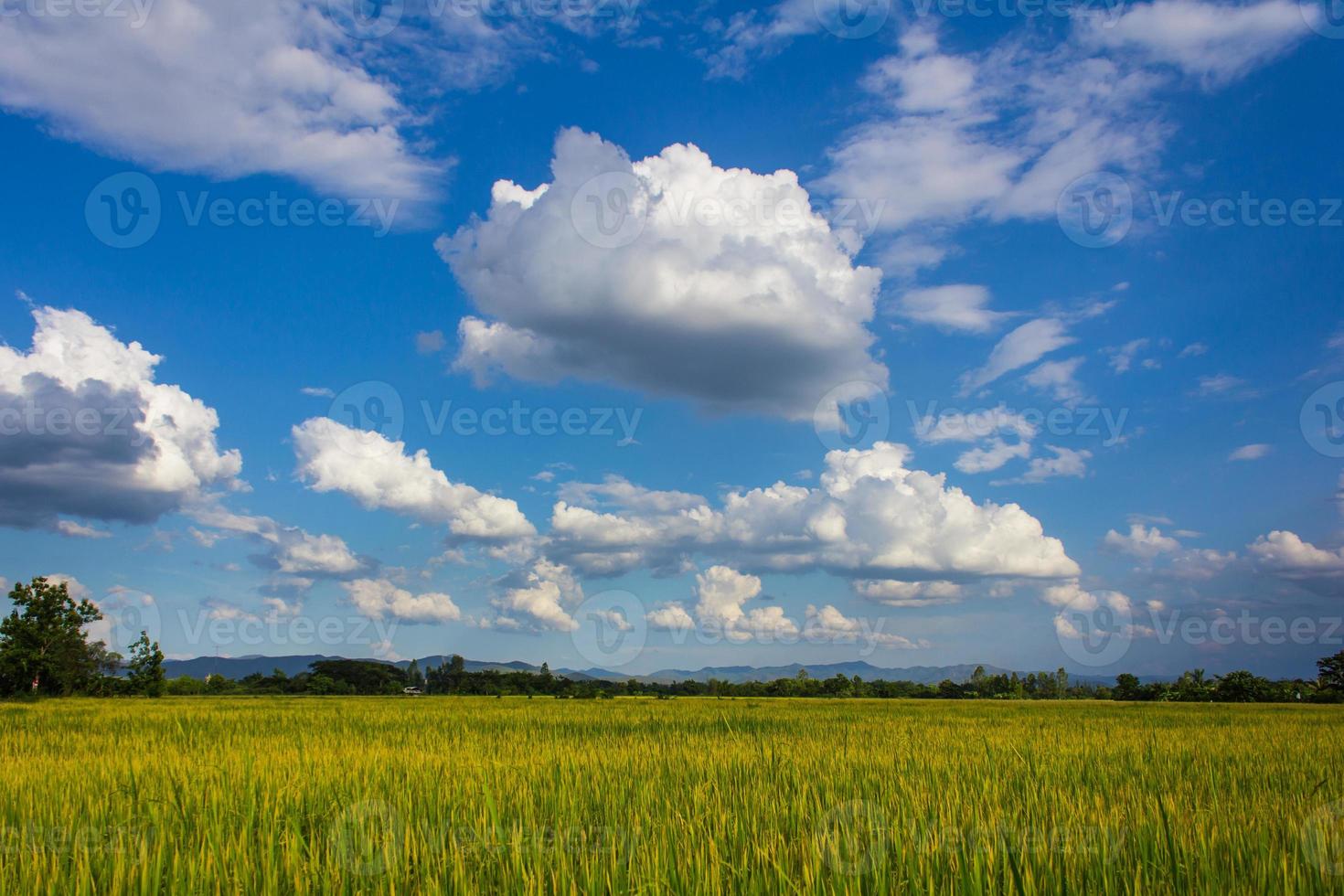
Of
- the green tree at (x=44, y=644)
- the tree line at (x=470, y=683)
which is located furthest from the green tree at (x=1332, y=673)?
Result: the green tree at (x=44, y=644)

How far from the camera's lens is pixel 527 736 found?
10570 millimetres

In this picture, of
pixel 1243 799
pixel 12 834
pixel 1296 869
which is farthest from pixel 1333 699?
pixel 12 834

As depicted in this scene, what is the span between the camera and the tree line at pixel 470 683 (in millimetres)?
46219

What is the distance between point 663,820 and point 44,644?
6039 cm

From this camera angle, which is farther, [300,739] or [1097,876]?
[300,739]

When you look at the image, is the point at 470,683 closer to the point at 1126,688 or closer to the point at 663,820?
the point at 1126,688

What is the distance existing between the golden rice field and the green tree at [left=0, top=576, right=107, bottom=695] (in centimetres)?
5024

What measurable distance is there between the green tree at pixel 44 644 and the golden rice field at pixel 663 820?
50238 millimetres

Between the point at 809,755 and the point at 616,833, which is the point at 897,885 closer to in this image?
the point at 616,833

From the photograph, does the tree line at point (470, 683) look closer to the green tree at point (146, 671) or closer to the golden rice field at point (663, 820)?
the green tree at point (146, 671)

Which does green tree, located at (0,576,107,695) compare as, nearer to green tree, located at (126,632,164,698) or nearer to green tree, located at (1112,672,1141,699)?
green tree, located at (126,632,164,698)

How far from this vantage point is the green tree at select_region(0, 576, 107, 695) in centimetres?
4584

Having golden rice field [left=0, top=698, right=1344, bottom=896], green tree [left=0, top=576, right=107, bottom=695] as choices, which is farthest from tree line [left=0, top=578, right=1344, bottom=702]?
golden rice field [left=0, top=698, right=1344, bottom=896]

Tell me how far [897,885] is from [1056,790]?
2818 mm
